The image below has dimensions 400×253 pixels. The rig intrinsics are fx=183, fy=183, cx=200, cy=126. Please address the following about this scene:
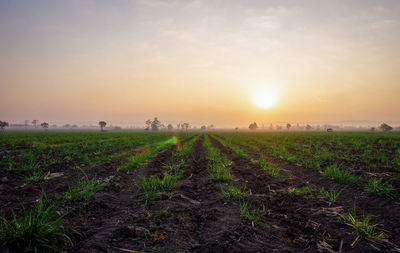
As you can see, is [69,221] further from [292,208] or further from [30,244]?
[292,208]

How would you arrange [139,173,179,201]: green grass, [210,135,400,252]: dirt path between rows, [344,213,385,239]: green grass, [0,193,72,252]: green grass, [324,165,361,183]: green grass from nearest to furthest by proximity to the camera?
[0,193,72,252]: green grass < [210,135,400,252]: dirt path between rows < [344,213,385,239]: green grass < [139,173,179,201]: green grass < [324,165,361,183]: green grass

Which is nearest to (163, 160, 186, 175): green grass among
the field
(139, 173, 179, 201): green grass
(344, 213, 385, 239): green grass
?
the field

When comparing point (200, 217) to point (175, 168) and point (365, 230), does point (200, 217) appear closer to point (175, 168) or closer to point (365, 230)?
point (365, 230)

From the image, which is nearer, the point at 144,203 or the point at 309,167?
the point at 144,203

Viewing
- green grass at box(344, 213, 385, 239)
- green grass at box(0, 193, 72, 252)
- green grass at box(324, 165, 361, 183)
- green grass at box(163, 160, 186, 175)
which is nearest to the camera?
green grass at box(0, 193, 72, 252)

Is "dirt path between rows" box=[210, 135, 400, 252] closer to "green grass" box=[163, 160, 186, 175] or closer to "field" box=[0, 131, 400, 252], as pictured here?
"field" box=[0, 131, 400, 252]

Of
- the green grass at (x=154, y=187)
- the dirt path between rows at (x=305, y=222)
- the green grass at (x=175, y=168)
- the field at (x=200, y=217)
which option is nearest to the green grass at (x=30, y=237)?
the field at (x=200, y=217)

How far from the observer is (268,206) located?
14.4 feet

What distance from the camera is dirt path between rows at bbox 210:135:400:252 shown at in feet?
9.36

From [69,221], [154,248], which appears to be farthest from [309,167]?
[69,221]

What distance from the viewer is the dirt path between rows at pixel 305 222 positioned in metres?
2.85

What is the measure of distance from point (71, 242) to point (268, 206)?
3902 millimetres

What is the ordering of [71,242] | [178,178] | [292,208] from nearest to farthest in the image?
[71,242], [292,208], [178,178]

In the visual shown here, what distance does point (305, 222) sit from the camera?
364 cm
